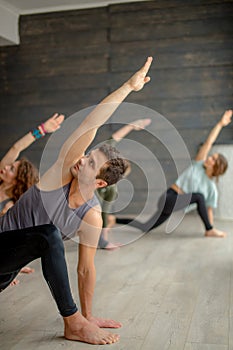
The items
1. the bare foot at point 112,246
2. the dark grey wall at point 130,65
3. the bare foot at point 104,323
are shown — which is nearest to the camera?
the bare foot at point 104,323

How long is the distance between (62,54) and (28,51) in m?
0.40

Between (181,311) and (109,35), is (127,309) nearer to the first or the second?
(181,311)

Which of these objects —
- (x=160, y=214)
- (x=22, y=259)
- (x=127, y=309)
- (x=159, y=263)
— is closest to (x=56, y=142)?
(x=160, y=214)

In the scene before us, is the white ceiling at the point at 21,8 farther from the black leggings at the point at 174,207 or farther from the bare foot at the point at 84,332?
the bare foot at the point at 84,332

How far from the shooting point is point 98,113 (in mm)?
2053

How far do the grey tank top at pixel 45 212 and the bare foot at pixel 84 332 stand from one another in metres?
0.35

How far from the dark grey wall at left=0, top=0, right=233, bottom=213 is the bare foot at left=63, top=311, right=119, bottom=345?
12.3ft

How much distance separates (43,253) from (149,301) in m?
0.83

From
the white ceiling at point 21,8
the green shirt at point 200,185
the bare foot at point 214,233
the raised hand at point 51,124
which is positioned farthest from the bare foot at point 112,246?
the white ceiling at point 21,8

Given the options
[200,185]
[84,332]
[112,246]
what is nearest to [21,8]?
[200,185]

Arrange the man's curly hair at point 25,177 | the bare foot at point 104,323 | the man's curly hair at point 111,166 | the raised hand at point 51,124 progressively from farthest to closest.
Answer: the man's curly hair at point 25,177 → the raised hand at point 51,124 → the bare foot at point 104,323 → the man's curly hair at point 111,166

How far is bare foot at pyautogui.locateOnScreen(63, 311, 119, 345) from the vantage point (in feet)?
6.82

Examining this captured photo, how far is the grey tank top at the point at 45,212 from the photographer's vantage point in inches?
83.4

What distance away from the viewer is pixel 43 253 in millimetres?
2018
